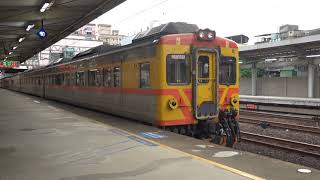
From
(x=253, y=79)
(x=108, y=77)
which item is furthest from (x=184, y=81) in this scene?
(x=253, y=79)

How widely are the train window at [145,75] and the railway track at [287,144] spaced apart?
344 cm

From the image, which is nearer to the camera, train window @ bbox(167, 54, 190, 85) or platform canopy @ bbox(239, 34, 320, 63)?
train window @ bbox(167, 54, 190, 85)

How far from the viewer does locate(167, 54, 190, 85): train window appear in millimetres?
9914

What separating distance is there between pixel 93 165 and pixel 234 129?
4.70 metres

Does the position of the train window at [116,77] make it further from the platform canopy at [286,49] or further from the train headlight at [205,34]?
the platform canopy at [286,49]

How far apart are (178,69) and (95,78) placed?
5938 mm

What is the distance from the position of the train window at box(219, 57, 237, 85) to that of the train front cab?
4.9 inches

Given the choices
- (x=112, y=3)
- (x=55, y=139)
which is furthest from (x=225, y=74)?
(x=112, y=3)

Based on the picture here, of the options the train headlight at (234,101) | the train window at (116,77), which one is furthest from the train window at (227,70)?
the train window at (116,77)

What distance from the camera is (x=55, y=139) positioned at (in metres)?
9.32

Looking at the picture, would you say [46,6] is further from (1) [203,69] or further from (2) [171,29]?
(1) [203,69]

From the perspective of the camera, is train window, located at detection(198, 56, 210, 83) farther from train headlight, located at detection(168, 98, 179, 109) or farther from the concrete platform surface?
the concrete platform surface

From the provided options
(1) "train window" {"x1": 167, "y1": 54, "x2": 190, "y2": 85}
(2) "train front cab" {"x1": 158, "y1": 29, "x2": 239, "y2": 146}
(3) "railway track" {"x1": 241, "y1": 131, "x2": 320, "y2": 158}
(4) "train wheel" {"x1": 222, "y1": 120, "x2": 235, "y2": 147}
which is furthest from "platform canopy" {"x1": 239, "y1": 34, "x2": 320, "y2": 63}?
(1) "train window" {"x1": 167, "y1": 54, "x2": 190, "y2": 85}

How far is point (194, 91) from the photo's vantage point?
33.5ft
